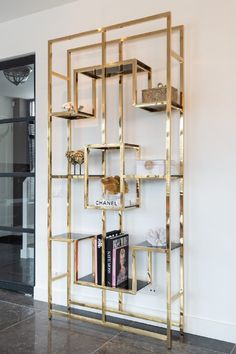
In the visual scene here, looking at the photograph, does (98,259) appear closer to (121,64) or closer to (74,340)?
(74,340)

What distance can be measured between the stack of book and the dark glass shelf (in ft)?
4.09

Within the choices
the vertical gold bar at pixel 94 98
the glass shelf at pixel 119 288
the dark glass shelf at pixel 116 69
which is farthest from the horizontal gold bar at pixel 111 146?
the glass shelf at pixel 119 288

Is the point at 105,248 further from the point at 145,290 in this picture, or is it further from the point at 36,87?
the point at 36,87

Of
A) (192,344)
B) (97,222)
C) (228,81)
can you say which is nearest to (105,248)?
(97,222)

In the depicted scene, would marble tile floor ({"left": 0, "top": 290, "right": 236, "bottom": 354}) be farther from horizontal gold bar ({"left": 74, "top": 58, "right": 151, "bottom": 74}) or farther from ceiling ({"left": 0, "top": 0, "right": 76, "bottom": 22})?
ceiling ({"left": 0, "top": 0, "right": 76, "bottom": 22})

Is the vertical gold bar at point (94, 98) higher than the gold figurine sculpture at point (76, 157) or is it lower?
higher

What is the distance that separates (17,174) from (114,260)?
1.50m

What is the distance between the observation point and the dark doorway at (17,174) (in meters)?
3.54

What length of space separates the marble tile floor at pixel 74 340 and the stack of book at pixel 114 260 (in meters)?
0.37

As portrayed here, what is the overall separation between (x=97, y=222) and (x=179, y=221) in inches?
28.4

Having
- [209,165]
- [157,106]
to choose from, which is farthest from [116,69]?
[209,165]

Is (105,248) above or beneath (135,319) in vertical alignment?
above

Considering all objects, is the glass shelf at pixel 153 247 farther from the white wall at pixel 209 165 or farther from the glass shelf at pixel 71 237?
the glass shelf at pixel 71 237

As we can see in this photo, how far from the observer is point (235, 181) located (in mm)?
2475
